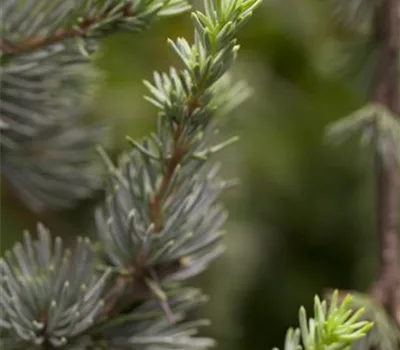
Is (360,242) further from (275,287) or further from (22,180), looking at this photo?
(22,180)

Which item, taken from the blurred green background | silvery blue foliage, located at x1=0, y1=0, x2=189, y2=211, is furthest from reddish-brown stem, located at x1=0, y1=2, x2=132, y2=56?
the blurred green background

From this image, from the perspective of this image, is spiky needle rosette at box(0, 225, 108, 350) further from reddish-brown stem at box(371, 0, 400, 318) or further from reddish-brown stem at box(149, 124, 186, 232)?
reddish-brown stem at box(371, 0, 400, 318)

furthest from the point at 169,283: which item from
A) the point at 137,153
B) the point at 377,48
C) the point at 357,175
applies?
the point at 357,175

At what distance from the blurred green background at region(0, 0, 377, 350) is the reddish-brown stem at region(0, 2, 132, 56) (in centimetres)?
34

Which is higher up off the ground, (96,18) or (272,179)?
(96,18)

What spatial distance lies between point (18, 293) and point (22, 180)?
0.17 metres

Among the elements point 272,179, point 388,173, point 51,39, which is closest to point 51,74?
point 51,39

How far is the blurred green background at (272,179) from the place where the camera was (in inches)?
31.6

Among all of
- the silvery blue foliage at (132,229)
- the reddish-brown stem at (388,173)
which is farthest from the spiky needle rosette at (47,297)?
the reddish-brown stem at (388,173)

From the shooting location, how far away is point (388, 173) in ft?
1.58

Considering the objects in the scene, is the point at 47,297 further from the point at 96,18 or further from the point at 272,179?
the point at 272,179

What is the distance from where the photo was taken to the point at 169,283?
0.44 meters

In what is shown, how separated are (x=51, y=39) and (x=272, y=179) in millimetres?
487

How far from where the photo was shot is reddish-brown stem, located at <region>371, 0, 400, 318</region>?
47 centimetres
